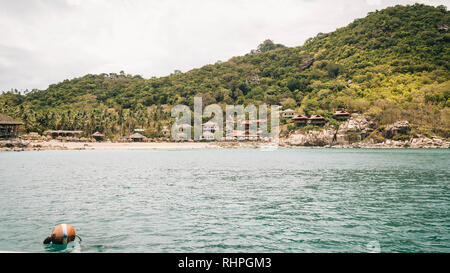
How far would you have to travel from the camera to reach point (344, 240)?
916 cm

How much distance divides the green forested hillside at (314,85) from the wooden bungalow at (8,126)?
10.5 metres

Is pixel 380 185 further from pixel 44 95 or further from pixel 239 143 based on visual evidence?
pixel 44 95

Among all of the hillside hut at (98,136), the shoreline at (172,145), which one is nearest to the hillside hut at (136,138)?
the shoreline at (172,145)

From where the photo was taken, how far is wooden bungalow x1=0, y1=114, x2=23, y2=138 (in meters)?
59.5

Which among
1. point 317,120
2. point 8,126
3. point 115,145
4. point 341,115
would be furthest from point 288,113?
point 8,126

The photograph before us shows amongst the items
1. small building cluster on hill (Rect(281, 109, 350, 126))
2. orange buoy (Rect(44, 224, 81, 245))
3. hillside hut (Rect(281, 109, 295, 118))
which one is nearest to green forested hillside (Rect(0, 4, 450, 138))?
hillside hut (Rect(281, 109, 295, 118))

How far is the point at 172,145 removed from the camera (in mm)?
77125

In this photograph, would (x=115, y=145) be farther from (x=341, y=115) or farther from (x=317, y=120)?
(x=341, y=115)

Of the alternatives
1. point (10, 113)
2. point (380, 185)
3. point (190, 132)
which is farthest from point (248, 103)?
point (380, 185)

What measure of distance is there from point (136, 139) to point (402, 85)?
266ft

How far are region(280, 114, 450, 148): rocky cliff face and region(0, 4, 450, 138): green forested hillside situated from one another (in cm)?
319

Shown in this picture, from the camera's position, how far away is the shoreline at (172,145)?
61119mm

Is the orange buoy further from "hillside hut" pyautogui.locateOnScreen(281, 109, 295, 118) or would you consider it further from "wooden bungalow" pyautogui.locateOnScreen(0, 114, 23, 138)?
"hillside hut" pyautogui.locateOnScreen(281, 109, 295, 118)
